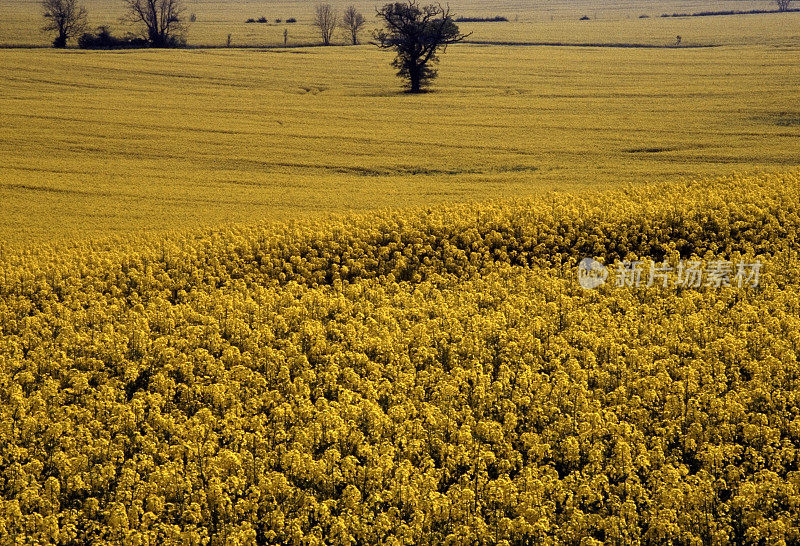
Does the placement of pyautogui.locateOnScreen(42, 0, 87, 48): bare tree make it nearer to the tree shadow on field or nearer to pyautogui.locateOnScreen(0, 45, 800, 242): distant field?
pyautogui.locateOnScreen(0, 45, 800, 242): distant field

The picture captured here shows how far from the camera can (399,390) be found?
35.3ft

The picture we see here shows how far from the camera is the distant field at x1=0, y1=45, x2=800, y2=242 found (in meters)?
21.8

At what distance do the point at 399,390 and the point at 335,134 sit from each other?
838 inches

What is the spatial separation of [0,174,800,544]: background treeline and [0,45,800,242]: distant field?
4341 millimetres

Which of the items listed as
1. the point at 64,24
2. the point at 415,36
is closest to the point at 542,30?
the point at 415,36

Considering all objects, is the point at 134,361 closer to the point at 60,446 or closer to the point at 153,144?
the point at 60,446

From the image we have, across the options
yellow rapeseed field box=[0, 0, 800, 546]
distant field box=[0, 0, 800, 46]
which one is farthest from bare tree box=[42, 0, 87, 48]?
yellow rapeseed field box=[0, 0, 800, 546]

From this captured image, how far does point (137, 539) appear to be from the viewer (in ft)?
25.8

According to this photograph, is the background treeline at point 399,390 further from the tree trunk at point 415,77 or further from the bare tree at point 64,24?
the bare tree at point 64,24

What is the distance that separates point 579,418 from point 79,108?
31.3 metres

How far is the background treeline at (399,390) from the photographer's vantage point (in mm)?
8312

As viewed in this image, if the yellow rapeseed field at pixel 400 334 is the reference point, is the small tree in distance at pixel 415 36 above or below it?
above

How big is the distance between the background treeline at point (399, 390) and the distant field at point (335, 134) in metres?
4.34

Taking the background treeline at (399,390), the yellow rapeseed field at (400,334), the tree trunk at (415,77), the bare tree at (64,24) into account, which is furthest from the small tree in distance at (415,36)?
the bare tree at (64,24)
